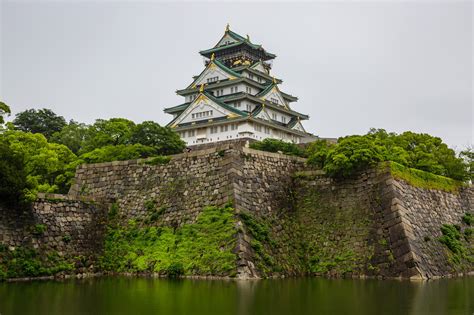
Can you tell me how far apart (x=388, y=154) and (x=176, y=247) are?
28.5ft

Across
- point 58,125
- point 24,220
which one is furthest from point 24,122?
A: point 24,220

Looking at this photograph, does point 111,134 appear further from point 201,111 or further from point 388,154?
point 388,154

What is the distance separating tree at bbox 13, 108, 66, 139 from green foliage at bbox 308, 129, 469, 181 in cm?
3303

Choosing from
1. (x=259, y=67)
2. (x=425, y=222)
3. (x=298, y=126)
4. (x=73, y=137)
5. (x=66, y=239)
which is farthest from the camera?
(x=259, y=67)

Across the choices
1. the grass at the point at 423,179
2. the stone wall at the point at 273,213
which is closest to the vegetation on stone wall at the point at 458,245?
the stone wall at the point at 273,213

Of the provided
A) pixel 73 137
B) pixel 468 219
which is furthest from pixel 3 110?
pixel 73 137

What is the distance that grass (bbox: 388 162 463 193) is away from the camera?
21.6 meters

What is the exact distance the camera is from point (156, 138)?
122ft

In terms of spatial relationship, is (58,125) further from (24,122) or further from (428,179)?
(428,179)

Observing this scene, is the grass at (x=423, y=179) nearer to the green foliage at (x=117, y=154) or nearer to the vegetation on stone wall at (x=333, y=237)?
the vegetation on stone wall at (x=333, y=237)

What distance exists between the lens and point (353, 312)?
11.6 m

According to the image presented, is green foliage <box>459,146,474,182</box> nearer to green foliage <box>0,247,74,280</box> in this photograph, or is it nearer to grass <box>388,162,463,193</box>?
grass <box>388,162,463,193</box>

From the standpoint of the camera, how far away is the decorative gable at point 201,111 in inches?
2024

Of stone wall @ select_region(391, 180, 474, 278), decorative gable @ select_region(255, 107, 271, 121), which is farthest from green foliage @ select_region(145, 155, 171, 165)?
decorative gable @ select_region(255, 107, 271, 121)
